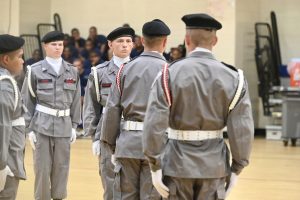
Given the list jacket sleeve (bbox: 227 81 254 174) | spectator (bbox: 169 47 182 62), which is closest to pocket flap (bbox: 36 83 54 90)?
jacket sleeve (bbox: 227 81 254 174)

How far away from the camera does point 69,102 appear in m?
7.48

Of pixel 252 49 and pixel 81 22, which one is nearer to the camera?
pixel 252 49

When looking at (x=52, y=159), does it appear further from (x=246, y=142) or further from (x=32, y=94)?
Answer: (x=246, y=142)

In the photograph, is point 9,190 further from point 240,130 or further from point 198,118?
point 240,130

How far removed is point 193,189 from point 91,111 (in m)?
2.67

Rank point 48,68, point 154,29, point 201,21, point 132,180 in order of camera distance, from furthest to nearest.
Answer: point 48,68 → point 132,180 → point 154,29 → point 201,21

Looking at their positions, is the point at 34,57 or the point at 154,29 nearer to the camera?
the point at 154,29

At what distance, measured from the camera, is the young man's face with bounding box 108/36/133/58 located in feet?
21.7

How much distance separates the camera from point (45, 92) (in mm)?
7305

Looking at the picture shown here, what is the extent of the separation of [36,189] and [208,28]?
368cm

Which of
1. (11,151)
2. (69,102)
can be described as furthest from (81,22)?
(11,151)

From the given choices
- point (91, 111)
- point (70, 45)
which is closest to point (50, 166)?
point (91, 111)

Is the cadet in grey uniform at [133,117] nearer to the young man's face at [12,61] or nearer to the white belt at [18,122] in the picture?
the white belt at [18,122]

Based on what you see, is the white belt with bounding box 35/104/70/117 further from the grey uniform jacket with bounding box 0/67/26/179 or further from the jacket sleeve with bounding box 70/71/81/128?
the grey uniform jacket with bounding box 0/67/26/179
